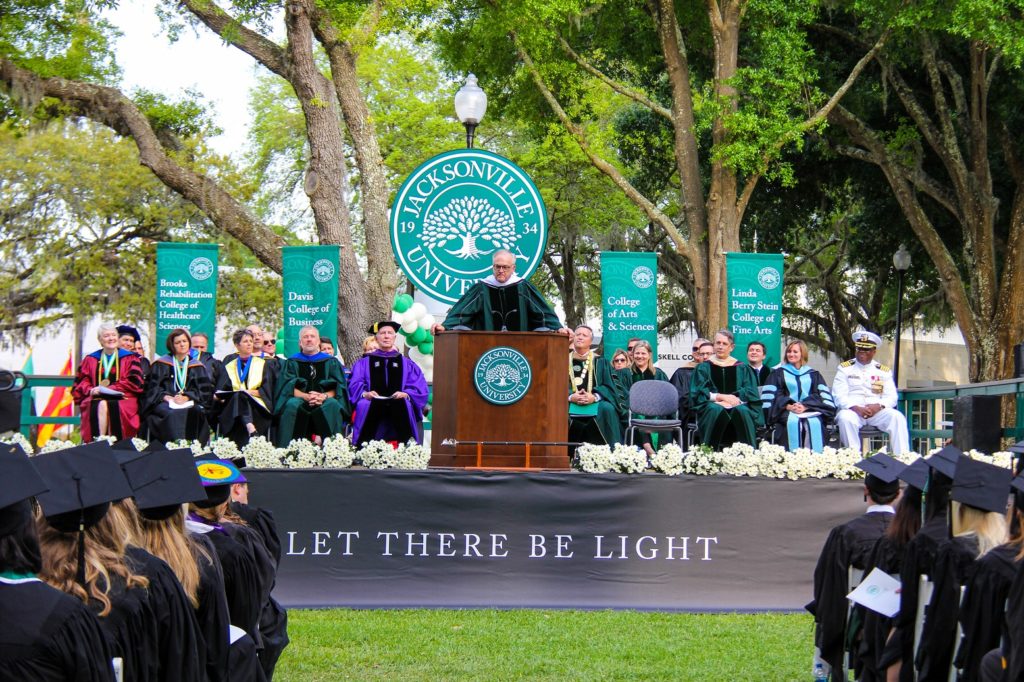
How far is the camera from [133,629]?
4.04 meters

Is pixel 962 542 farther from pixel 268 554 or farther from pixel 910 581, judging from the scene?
pixel 268 554

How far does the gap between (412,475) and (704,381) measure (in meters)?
4.62

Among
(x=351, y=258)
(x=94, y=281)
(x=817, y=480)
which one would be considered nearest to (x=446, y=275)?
(x=817, y=480)

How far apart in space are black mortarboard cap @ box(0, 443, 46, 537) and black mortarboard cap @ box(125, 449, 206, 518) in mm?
1230

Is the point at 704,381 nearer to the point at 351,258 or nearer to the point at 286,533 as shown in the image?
the point at 286,533

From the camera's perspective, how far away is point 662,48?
22531 mm

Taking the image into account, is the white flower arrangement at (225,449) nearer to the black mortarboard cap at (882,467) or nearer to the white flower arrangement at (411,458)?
the white flower arrangement at (411,458)

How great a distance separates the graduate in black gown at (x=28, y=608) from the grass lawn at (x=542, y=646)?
14.7ft

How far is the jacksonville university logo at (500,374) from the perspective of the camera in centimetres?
1046

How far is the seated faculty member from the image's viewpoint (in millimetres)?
14180

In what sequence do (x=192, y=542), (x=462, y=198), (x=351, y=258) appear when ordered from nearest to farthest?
1. (x=192, y=542)
2. (x=462, y=198)
3. (x=351, y=258)

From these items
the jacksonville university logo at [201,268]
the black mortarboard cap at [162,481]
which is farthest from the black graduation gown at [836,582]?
the jacksonville university logo at [201,268]

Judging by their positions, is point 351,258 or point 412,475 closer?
point 412,475

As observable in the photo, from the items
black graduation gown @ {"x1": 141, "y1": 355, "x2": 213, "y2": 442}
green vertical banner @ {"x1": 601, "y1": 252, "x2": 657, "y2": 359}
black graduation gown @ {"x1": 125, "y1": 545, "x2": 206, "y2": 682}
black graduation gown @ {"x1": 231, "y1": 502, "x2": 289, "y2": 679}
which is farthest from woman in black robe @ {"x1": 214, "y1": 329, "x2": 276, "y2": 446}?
black graduation gown @ {"x1": 125, "y1": 545, "x2": 206, "y2": 682}
